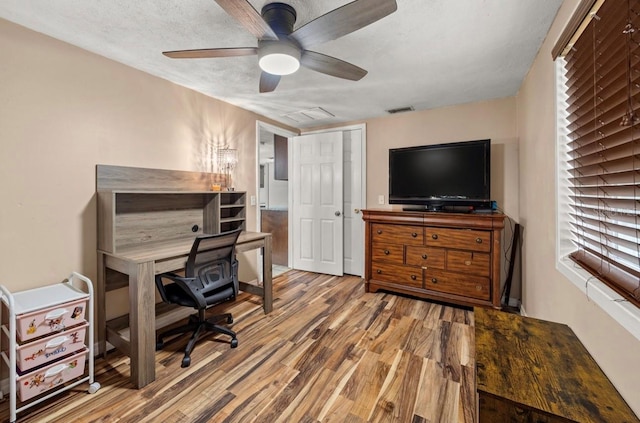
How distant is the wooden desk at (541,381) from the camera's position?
84 centimetres

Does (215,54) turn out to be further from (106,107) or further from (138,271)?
(138,271)

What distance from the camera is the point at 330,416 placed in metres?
1.50

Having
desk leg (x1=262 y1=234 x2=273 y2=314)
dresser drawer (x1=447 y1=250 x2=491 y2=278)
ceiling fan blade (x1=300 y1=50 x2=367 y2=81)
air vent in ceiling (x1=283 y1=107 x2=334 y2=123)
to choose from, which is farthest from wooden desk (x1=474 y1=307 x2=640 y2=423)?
air vent in ceiling (x1=283 y1=107 x2=334 y2=123)

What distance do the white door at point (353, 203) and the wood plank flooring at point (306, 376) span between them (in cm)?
127

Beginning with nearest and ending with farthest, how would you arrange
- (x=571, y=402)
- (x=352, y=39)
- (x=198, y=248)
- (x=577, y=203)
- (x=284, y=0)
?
1. (x=571, y=402)
2. (x=577, y=203)
3. (x=284, y=0)
4. (x=352, y=39)
5. (x=198, y=248)

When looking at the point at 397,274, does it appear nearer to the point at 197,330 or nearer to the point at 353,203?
the point at 353,203

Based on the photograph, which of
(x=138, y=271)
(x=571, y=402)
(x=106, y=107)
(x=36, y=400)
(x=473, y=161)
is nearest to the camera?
(x=571, y=402)

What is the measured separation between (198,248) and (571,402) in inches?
81.4

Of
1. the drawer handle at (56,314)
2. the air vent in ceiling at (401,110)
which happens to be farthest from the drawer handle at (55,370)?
the air vent in ceiling at (401,110)

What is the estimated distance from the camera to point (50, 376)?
1.56m

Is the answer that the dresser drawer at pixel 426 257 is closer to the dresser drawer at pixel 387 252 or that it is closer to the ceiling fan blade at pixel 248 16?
the dresser drawer at pixel 387 252

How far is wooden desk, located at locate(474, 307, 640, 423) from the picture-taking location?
839mm

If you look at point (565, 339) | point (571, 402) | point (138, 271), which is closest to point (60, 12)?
point (138, 271)

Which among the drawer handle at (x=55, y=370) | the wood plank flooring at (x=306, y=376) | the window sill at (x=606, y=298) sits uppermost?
the window sill at (x=606, y=298)
